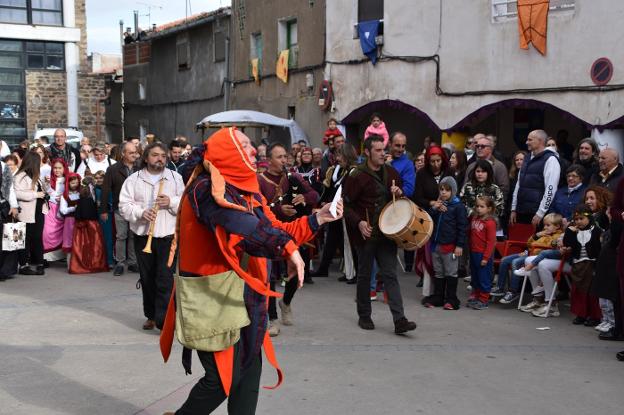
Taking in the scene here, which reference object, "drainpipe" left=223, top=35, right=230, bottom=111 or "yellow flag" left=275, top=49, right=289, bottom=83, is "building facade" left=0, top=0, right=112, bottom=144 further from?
"yellow flag" left=275, top=49, right=289, bottom=83

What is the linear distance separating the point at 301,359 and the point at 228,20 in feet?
67.2

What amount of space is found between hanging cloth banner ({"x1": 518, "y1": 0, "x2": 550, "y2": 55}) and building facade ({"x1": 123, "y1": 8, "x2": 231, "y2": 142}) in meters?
13.2

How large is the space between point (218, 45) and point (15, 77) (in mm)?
14314

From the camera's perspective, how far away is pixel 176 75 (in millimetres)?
30844

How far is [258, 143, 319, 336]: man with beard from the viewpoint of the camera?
8.52 m

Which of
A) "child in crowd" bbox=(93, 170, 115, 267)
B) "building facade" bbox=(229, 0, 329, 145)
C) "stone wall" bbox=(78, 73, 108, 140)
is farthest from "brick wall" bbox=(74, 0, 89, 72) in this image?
"child in crowd" bbox=(93, 170, 115, 267)

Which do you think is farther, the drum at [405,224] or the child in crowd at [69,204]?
the child in crowd at [69,204]

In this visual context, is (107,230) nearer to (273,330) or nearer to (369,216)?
(273,330)

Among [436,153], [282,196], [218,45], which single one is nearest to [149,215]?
[282,196]

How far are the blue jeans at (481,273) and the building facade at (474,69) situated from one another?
17.9ft

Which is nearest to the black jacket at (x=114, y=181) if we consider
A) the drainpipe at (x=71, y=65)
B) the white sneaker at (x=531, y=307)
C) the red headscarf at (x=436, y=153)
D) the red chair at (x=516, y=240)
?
the red headscarf at (x=436, y=153)

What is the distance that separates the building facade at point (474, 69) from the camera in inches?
551

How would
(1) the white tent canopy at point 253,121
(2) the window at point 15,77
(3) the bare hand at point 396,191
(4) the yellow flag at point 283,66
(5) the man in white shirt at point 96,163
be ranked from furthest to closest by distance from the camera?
(2) the window at point 15,77, (4) the yellow flag at point 283,66, (1) the white tent canopy at point 253,121, (5) the man in white shirt at point 96,163, (3) the bare hand at point 396,191

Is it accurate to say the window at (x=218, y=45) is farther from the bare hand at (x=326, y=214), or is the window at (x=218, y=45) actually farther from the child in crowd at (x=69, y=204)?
the bare hand at (x=326, y=214)
